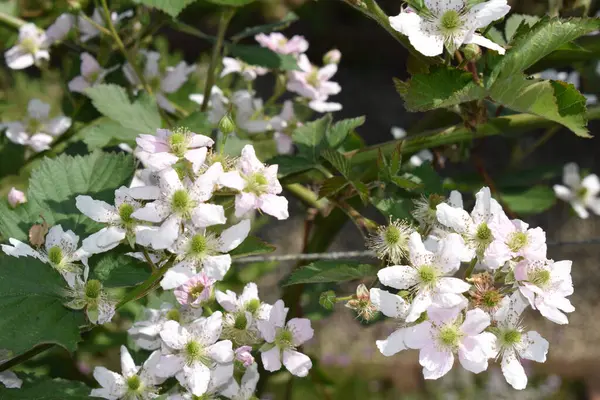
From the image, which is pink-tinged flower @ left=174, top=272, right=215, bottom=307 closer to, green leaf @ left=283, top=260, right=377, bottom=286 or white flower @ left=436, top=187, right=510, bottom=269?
Answer: green leaf @ left=283, top=260, right=377, bottom=286

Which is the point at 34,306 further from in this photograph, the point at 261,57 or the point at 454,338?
the point at 261,57

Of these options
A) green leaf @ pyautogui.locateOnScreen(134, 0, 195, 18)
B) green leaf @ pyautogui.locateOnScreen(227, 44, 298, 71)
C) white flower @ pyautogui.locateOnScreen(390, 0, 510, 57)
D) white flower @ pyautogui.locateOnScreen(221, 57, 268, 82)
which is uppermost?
white flower @ pyautogui.locateOnScreen(390, 0, 510, 57)

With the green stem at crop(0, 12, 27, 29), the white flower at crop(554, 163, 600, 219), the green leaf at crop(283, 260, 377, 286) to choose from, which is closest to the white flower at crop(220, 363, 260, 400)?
the green leaf at crop(283, 260, 377, 286)

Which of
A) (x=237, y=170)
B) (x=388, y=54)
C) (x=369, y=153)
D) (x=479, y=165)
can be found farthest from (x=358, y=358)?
(x=237, y=170)

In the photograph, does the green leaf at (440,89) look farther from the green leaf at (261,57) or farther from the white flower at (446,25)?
the green leaf at (261,57)

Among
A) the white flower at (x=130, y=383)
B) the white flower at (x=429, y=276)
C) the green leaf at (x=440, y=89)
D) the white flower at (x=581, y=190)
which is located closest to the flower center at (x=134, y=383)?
the white flower at (x=130, y=383)

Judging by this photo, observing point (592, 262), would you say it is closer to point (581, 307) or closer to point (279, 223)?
point (581, 307)
